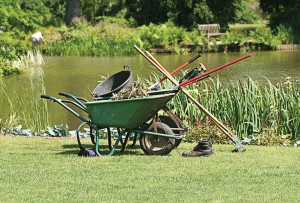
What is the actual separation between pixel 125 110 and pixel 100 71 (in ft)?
47.7

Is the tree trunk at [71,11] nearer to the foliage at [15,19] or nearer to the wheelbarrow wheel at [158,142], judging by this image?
the foliage at [15,19]

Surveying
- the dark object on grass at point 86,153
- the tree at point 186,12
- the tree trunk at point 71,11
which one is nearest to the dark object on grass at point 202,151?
the dark object on grass at point 86,153

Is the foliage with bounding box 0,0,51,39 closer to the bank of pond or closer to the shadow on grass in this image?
the bank of pond

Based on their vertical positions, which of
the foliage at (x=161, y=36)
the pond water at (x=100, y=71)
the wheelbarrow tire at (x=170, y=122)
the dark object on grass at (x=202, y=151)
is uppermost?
the wheelbarrow tire at (x=170, y=122)

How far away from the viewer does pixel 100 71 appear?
22.6m

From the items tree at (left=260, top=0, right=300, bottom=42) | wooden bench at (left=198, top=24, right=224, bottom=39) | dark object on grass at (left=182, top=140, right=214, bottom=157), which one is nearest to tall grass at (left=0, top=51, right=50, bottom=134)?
dark object on grass at (left=182, top=140, right=214, bottom=157)

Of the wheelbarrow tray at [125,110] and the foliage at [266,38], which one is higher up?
the wheelbarrow tray at [125,110]

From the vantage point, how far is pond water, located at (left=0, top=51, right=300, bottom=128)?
58.9ft

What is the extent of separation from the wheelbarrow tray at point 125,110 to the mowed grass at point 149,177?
0.39m

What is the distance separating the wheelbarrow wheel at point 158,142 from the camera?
8.39m

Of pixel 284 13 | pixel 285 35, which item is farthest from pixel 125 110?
pixel 284 13

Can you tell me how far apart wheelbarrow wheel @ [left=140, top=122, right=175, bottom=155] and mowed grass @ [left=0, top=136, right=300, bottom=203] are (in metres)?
0.10

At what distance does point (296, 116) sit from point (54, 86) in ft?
33.0

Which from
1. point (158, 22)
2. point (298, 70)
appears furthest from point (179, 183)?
point (158, 22)
